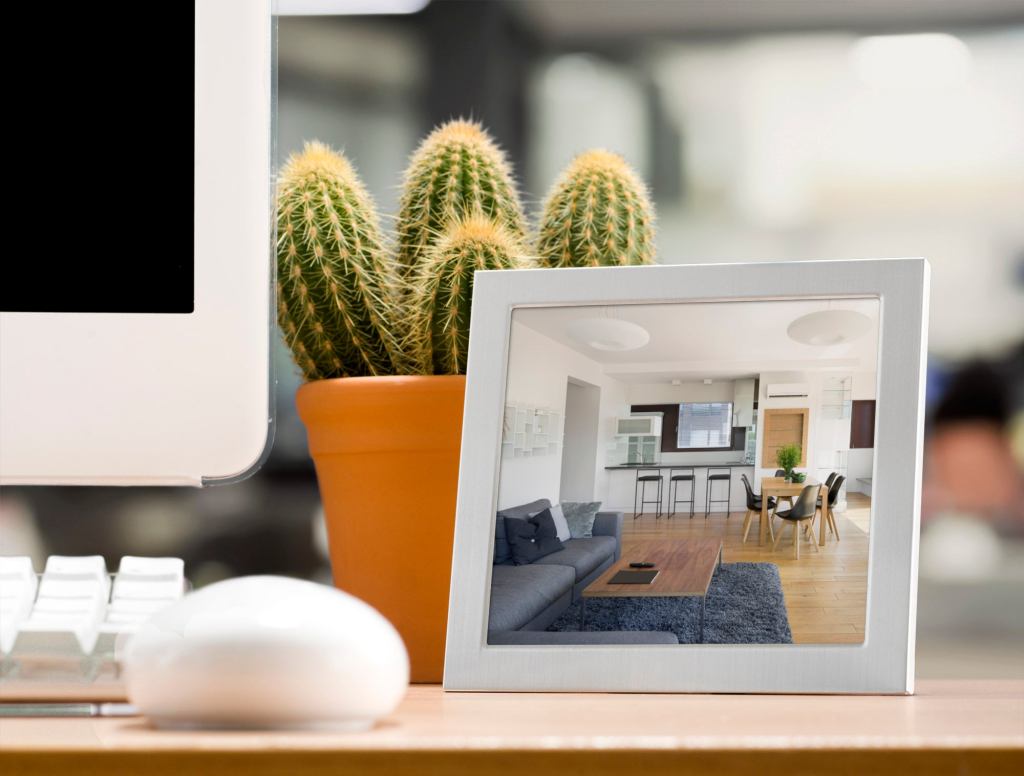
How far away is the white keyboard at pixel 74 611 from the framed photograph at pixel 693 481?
0.55ft

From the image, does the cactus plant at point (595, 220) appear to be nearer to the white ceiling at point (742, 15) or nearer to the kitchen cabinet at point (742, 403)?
the kitchen cabinet at point (742, 403)

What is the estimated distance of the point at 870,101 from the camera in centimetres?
105

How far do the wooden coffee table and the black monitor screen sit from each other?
0.28 metres

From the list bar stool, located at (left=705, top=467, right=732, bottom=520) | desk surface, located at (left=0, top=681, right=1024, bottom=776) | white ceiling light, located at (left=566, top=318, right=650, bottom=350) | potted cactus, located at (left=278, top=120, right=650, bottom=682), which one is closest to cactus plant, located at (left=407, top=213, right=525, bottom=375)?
potted cactus, located at (left=278, top=120, right=650, bottom=682)

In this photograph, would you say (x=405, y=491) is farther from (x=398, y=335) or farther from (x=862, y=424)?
(x=862, y=424)

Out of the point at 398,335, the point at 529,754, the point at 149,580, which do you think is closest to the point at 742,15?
the point at 398,335

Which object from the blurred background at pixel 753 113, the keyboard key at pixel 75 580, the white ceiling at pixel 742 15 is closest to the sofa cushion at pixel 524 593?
the keyboard key at pixel 75 580

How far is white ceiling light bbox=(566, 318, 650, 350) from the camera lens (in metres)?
0.59

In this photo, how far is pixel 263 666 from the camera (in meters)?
0.34

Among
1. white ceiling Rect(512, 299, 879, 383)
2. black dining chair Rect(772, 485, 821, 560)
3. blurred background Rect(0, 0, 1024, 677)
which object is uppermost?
blurred background Rect(0, 0, 1024, 677)

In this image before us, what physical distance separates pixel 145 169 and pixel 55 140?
0.18ft

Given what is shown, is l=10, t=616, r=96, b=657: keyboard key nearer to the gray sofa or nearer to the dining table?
the gray sofa

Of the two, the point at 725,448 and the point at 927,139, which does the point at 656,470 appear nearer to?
the point at 725,448

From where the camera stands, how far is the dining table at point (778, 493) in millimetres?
537
